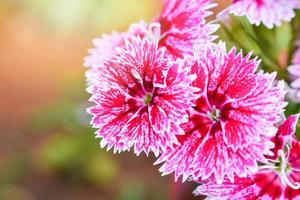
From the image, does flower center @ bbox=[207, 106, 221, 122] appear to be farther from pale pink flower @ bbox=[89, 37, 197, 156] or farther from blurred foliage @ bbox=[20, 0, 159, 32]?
blurred foliage @ bbox=[20, 0, 159, 32]

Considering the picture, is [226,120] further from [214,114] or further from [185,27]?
[185,27]

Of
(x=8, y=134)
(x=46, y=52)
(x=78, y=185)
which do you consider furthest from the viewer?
(x=46, y=52)

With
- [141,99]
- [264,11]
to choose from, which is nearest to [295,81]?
[264,11]

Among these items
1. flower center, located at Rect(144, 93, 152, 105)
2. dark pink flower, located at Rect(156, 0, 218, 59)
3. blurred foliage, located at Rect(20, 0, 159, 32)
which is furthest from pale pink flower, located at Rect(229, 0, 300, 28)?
blurred foliage, located at Rect(20, 0, 159, 32)

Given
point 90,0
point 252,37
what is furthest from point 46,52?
point 252,37

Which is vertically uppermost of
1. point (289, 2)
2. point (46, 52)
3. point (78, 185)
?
point (46, 52)

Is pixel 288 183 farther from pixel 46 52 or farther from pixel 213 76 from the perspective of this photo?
pixel 46 52
